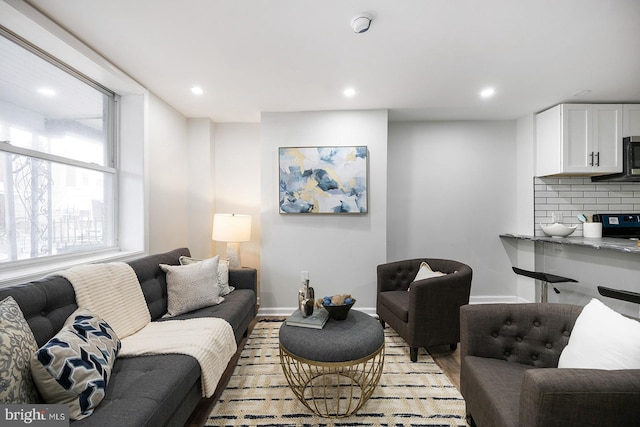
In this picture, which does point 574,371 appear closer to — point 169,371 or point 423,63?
point 169,371

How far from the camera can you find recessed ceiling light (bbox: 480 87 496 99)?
2.73m

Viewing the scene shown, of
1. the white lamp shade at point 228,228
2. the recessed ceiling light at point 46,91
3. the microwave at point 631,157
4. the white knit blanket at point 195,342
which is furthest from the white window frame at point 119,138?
the microwave at point 631,157

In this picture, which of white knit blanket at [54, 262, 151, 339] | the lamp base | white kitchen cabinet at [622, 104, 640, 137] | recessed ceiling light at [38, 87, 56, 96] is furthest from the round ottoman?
white kitchen cabinet at [622, 104, 640, 137]

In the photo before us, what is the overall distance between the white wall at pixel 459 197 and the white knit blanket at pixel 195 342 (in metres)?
2.47

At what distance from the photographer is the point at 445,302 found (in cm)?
233

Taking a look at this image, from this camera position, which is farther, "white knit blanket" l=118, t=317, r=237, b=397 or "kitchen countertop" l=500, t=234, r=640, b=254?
"kitchen countertop" l=500, t=234, r=640, b=254

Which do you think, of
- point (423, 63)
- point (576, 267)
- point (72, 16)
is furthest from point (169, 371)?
point (576, 267)

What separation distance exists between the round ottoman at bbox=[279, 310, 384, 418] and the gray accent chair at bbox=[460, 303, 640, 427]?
0.53 meters

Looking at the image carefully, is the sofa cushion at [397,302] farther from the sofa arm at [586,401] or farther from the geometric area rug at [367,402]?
the sofa arm at [586,401]

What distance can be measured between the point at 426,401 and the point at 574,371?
1074mm

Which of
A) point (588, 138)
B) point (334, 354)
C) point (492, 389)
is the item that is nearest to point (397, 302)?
point (334, 354)

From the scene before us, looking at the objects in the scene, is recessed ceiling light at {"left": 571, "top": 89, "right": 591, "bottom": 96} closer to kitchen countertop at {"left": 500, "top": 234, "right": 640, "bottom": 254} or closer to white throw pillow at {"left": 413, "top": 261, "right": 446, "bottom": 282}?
kitchen countertop at {"left": 500, "top": 234, "right": 640, "bottom": 254}

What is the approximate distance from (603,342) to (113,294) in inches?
103

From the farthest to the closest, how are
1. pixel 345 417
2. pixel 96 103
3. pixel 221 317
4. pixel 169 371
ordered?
pixel 96 103
pixel 221 317
pixel 345 417
pixel 169 371
